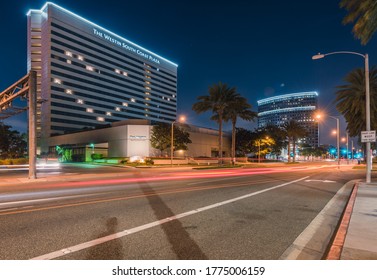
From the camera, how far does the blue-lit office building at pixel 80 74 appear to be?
92.2 m

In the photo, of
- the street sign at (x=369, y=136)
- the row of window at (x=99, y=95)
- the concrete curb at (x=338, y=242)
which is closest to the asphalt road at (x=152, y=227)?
the concrete curb at (x=338, y=242)

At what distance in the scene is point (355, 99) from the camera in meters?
34.6

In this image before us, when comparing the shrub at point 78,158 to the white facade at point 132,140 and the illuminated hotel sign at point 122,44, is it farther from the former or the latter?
the illuminated hotel sign at point 122,44

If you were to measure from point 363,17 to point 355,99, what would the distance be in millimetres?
27692

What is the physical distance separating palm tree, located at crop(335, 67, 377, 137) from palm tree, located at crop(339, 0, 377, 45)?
2468cm

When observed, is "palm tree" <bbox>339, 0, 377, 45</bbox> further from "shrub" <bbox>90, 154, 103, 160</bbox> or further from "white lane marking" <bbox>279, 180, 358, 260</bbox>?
"shrub" <bbox>90, 154, 103, 160</bbox>

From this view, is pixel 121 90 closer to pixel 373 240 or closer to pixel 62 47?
pixel 62 47

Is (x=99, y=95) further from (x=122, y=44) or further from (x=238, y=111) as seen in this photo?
(x=238, y=111)

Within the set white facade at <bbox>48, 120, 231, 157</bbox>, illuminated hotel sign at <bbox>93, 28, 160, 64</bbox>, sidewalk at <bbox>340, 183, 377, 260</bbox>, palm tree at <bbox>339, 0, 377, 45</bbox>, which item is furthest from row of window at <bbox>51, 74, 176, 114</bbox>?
sidewalk at <bbox>340, 183, 377, 260</bbox>

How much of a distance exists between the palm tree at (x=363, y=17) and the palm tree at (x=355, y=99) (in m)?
24.7

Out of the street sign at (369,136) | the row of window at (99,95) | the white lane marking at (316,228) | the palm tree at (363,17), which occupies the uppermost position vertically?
the row of window at (99,95)

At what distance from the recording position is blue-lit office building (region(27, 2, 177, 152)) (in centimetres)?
9225

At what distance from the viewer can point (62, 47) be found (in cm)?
9531

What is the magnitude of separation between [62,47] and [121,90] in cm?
3211
